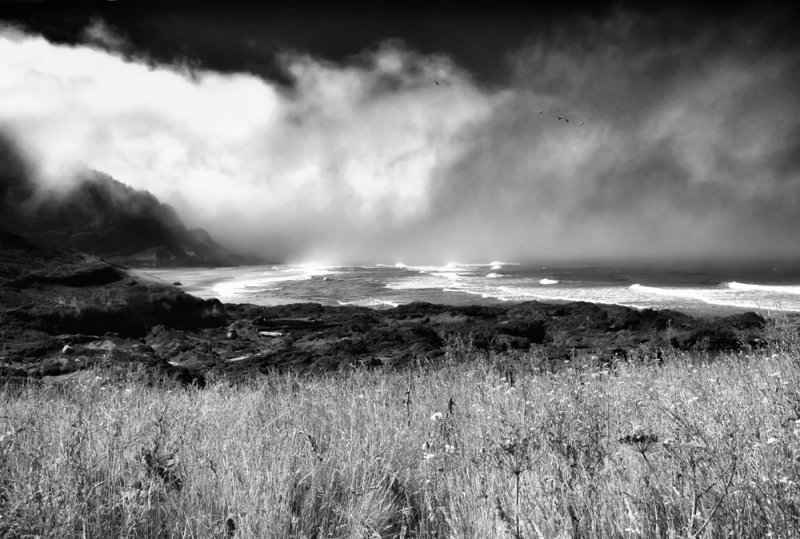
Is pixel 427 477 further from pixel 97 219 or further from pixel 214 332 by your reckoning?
pixel 97 219

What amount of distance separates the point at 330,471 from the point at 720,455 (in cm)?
227

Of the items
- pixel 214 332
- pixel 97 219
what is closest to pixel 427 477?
pixel 214 332

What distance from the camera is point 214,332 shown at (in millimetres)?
19625

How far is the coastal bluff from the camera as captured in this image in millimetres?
13266

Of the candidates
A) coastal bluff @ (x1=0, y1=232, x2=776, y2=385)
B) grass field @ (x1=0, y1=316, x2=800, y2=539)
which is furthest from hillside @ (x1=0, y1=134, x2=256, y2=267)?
grass field @ (x1=0, y1=316, x2=800, y2=539)

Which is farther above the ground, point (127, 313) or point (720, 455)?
point (720, 455)

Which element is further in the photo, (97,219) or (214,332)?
(97,219)

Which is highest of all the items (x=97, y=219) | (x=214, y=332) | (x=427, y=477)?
(x=97, y=219)

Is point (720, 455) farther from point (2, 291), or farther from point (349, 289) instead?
point (349, 289)

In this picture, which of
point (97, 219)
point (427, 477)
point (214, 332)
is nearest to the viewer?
point (427, 477)

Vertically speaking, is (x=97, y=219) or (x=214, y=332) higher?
(x=97, y=219)

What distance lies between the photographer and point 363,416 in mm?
4492

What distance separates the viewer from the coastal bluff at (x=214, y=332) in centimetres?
1327

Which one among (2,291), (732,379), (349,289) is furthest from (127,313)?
(349,289)
